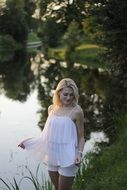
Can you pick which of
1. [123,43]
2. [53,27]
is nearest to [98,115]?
[123,43]

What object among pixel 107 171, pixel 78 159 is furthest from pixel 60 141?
pixel 107 171

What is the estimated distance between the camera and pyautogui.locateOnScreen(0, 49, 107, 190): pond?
574 inches

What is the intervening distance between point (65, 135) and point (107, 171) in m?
3.27

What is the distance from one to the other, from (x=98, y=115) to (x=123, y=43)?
3144 millimetres

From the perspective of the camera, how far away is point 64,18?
23.3 metres

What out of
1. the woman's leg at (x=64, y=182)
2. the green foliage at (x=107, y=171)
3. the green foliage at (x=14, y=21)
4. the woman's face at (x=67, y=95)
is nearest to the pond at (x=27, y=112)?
the green foliage at (x=107, y=171)

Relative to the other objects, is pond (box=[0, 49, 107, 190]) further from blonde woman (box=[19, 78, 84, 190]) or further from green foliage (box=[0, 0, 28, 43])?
green foliage (box=[0, 0, 28, 43])

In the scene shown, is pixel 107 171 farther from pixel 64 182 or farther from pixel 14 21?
pixel 14 21

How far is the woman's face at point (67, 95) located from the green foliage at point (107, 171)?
6.41ft

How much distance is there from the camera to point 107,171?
35.8 ft

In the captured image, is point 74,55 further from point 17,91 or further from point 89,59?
point 17,91

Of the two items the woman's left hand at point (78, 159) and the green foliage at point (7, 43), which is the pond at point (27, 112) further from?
the green foliage at point (7, 43)

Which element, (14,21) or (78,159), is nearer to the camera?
(78,159)

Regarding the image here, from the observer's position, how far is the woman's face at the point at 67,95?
25.8ft
